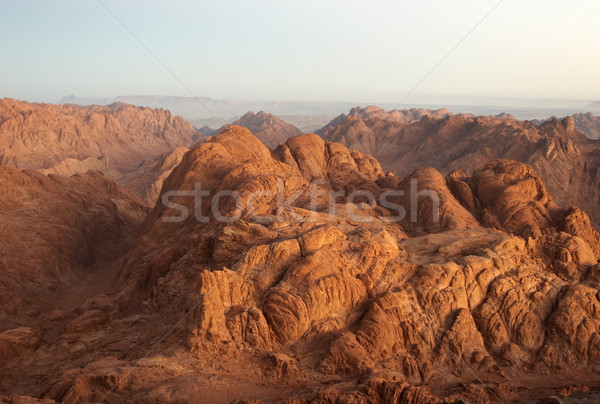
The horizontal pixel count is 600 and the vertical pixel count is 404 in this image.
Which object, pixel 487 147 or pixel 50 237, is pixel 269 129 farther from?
pixel 50 237

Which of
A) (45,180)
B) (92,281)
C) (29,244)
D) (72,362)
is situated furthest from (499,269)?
(45,180)

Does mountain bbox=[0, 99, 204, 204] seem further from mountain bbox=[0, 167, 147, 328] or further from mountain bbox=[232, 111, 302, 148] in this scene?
mountain bbox=[0, 167, 147, 328]

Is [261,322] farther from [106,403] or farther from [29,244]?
[29,244]

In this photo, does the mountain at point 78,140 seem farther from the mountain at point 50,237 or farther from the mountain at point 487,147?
the mountain at point 487,147

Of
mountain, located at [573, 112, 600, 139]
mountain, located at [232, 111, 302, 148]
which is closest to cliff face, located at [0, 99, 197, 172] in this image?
mountain, located at [232, 111, 302, 148]
